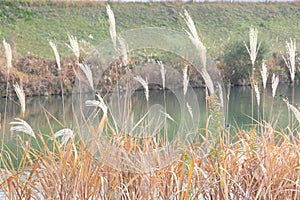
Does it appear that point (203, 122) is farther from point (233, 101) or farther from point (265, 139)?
point (265, 139)

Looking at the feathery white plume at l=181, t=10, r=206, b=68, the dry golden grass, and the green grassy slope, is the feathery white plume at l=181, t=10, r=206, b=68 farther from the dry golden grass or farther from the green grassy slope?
the green grassy slope

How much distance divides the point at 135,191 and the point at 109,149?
0.31 meters

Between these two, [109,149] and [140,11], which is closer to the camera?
[109,149]

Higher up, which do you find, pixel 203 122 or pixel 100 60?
pixel 100 60

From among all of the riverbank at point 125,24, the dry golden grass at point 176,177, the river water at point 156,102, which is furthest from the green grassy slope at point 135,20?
the dry golden grass at point 176,177

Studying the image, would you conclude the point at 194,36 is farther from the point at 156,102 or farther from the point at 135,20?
the point at 135,20

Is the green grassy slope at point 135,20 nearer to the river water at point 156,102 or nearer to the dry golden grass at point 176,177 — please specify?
the river water at point 156,102


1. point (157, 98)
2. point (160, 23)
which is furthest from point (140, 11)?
point (157, 98)

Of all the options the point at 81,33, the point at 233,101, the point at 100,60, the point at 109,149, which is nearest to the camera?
the point at 109,149

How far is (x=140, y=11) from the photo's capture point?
30.4m

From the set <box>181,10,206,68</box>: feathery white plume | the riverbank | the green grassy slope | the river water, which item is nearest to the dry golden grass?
<box>181,10,206,68</box>: feathery white plume

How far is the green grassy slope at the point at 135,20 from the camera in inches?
982

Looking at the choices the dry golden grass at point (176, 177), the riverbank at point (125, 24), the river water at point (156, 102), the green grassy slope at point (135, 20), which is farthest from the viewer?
the green grassy slope at point (135, 20)

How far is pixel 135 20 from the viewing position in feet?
95.8
